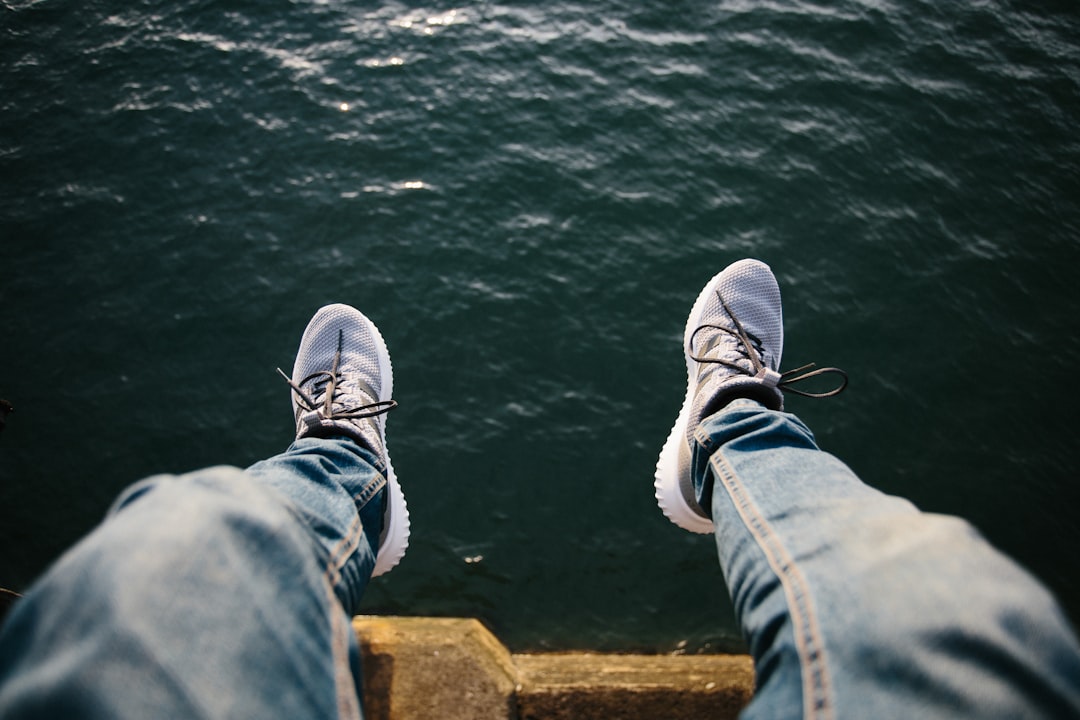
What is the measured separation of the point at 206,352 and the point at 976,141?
25.9ft

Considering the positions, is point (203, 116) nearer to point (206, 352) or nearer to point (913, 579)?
point (206, 352)

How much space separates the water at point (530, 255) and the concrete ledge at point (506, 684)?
0.59 meters

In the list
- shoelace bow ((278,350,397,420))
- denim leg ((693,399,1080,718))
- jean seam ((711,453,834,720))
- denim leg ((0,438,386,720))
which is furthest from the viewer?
shoelace bow ((278,350,397,420))

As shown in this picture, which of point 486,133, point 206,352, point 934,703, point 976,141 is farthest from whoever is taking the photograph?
point 976,141

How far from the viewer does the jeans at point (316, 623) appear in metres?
1.04

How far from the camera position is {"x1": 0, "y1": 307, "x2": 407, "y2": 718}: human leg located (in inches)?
39.8

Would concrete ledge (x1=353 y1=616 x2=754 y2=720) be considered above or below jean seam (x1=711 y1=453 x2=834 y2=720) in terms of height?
below

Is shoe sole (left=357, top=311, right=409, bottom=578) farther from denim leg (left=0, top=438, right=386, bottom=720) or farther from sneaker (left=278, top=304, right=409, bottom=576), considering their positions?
denim leg (left=0, top=438, right=386, bottom=720)

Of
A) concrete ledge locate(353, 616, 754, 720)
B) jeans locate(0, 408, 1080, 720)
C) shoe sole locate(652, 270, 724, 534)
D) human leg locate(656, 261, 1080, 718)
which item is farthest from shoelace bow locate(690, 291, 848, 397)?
concrete ledge locate(353, 616, 754, 720)

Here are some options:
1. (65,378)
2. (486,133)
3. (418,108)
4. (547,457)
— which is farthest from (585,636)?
(418,108)

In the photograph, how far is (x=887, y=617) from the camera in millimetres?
1274

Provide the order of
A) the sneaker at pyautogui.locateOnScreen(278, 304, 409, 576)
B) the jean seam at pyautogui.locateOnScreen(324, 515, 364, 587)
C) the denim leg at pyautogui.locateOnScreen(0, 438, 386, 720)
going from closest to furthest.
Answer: the denim leg at pyautogui.locateOnScreen(0, 438, 386, 720) → the jean seam at pyautogui.locateOnScreen(324, 515, 364, 587) → the sneaker at pyautogui.locateOnScreen(278, 304, 409, 576)

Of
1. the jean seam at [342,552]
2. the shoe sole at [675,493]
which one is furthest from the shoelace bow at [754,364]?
the jean seam at [342,552]

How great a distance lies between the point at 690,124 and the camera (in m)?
6.44
